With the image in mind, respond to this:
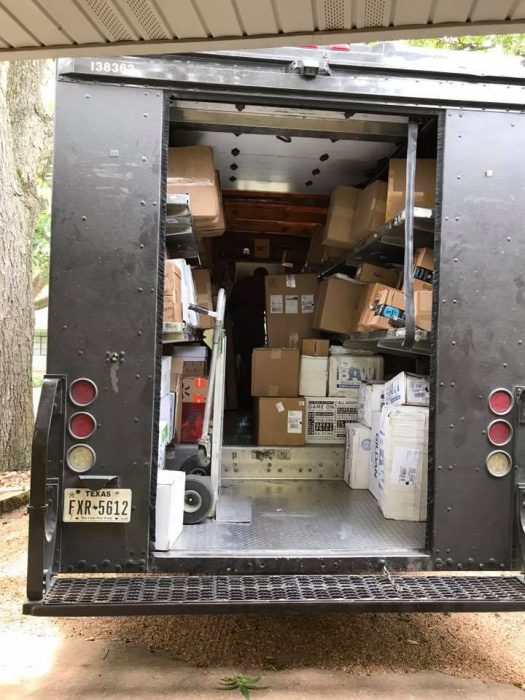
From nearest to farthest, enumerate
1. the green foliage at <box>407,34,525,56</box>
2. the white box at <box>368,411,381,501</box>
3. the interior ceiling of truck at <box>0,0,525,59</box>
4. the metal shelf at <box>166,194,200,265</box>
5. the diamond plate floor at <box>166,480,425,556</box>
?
the interior ceiling of truck at <box>0,0,525,59</box> → the diamond plate floor at <box>166,480,425,556</box> → the metal shelf at <box>166,194,200,265</box> → the white box at <box>368,411,381,501</box> → the green foliage at <box>407,34,525,56</box>

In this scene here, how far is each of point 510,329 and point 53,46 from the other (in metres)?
2.22

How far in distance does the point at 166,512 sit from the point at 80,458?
18.4 inches

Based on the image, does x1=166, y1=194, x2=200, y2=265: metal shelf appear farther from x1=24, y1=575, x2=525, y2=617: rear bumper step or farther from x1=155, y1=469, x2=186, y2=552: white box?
x1=24, y1=575, x2=525, y2=617: rear bumper step

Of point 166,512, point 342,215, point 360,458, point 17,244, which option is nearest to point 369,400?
point 360,458

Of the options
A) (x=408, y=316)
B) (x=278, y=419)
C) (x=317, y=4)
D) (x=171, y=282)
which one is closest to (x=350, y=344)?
(x=278, y=419)

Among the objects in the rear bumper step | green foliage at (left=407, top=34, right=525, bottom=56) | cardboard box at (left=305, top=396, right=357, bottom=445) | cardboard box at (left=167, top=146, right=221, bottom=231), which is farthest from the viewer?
green foliage at (left=407, top=34, right=525, bottom=56)

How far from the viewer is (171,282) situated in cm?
299

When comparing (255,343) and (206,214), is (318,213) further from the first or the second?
(206,214)

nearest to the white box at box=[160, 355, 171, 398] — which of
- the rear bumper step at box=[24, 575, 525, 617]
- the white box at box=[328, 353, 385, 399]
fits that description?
the rear bumper step at box=[24, 575, 525, 617]

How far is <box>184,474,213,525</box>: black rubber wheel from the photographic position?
301 centimetres

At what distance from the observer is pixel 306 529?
9.82ft

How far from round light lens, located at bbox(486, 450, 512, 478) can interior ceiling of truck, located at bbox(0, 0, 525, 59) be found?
1.74 meters

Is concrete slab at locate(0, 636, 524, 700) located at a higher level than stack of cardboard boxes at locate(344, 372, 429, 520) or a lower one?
lower

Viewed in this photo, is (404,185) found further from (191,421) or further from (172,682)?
(172,682)
